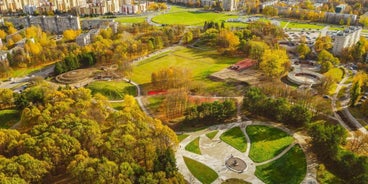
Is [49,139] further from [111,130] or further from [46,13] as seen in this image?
[46,13]

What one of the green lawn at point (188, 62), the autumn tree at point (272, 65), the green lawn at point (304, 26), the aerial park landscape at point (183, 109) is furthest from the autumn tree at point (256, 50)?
the green lawn at point (304, 26)

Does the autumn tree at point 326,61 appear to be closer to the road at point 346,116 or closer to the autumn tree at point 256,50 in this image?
the road at point 346,116

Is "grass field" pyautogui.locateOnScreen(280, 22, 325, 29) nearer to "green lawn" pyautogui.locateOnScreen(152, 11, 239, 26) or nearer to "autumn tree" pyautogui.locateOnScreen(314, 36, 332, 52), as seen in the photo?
"green lawn" pyautogui.locateOnScreen(152, 11, 239, 26)

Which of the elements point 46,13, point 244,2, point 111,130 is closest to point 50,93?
point 111,130

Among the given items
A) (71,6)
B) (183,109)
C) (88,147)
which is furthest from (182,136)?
(71,6)

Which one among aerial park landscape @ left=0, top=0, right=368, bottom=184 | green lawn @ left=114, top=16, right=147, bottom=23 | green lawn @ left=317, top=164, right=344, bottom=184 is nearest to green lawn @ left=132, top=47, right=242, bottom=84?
aerial park landscape @ left=0, top=0, right=368, bottom=184

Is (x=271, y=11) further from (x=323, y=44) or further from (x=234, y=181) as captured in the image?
(x=234, y=181)
